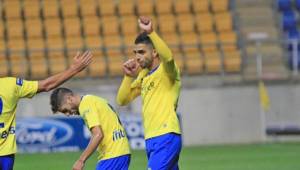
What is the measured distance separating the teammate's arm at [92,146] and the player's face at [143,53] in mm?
750

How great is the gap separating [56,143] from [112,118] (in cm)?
1231

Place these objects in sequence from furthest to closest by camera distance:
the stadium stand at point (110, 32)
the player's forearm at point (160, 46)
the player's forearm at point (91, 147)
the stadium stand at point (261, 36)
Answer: the stadium stand at point (261, 36)
the stadium stand at point (110, 32)
the player's forearm at point (91, 147)
the player's forearm at point (160, 46)

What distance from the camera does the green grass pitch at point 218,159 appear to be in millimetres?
16094

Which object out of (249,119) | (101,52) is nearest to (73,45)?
(101,52)

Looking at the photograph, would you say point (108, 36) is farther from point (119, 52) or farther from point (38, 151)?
point (38, 151)

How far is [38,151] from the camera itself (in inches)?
824

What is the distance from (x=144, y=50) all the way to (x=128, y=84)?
86cm

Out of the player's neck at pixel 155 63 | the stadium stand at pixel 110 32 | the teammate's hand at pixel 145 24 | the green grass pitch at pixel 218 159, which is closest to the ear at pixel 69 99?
the player's neck at pixel 155 63

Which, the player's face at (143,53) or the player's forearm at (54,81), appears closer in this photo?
the player's forearm at (54,81)

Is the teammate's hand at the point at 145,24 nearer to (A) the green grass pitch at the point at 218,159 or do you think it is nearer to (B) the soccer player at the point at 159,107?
(B) the soccer player at the point at 159,107

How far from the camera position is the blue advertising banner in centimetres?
2094

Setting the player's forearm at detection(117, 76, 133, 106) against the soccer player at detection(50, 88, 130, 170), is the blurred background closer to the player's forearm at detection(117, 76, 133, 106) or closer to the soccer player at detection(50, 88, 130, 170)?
the player's forearm at detection(117, 76, 133, 106)

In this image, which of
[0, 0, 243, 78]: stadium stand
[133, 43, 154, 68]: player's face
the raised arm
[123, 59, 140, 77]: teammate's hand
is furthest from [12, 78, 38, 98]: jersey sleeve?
[0, 0, 243, 78]: stadium stand

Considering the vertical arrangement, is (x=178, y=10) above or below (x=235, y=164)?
above
